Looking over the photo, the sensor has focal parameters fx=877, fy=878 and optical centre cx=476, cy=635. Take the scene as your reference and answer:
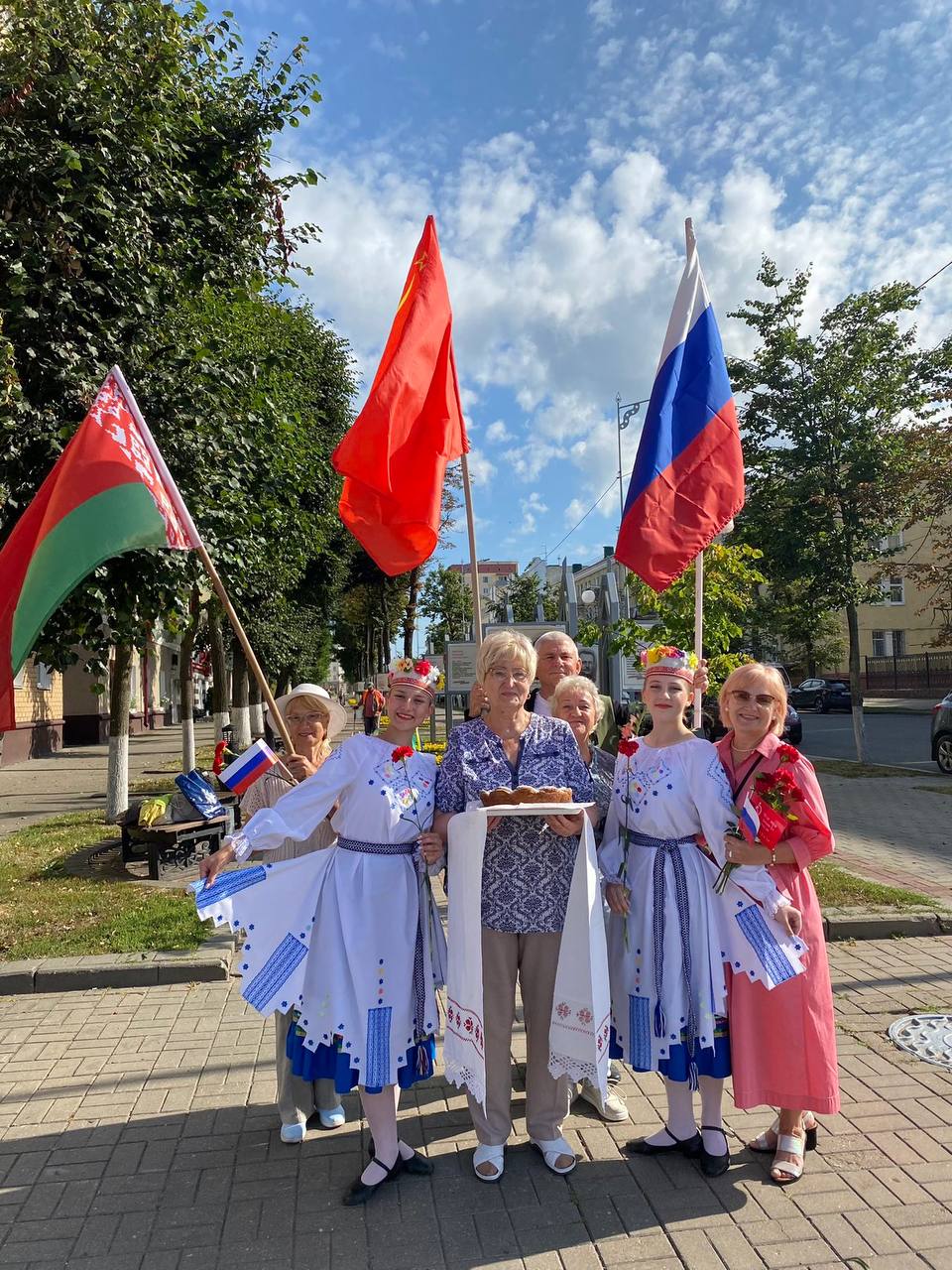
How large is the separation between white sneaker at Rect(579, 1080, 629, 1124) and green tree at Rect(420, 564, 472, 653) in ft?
112

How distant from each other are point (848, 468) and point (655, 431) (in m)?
11.9

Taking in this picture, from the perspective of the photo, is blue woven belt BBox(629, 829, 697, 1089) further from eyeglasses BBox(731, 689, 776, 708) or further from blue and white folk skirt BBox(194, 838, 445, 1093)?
blue and white folk skirt BBox(194, 838, 445, 1093)

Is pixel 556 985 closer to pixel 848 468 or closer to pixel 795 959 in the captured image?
pixel 795 959

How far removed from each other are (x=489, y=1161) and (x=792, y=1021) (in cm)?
125

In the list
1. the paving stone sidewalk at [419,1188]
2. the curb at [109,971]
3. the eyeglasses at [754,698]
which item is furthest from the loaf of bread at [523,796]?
the curb at [109,971]

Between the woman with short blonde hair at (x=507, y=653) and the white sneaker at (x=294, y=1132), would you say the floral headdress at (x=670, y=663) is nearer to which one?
the woman with short blonde hair at (x=507, y=653)

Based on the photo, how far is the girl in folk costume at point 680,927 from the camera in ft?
10.7

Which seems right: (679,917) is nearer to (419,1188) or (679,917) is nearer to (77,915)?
(419,1188)

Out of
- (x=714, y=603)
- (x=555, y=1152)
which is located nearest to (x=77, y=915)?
(x=555, y=1152)

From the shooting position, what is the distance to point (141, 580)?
291 inches

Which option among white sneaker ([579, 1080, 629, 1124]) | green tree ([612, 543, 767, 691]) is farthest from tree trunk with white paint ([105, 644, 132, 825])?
white sneaker ([579, 1080, 629, 1124])

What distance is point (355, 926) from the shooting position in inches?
128

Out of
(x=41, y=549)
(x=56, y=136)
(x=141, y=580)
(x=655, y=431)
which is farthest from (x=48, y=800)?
(x=655, y=431)

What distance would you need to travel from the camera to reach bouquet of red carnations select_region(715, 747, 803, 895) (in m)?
3.21
